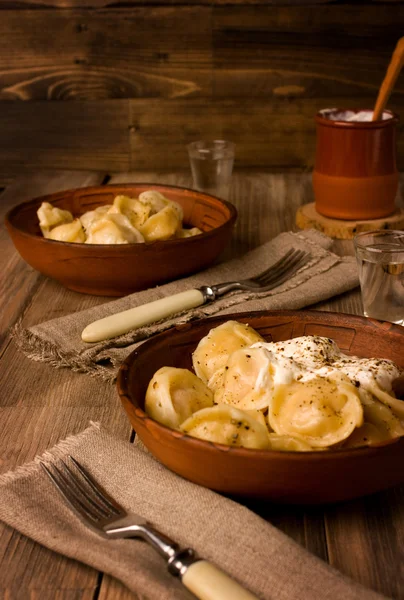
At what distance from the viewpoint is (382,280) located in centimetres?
130

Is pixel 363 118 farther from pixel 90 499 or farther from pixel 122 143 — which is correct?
pixel 90 499

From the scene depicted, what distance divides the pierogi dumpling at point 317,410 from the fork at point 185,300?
45 cm

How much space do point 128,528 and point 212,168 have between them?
4.47ft

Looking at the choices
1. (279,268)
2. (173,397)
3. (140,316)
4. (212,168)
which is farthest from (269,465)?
(212,168)

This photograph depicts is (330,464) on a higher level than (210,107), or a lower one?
higher

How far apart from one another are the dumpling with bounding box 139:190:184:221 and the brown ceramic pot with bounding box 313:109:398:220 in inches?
16.0

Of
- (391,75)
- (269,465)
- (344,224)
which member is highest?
(391,75)

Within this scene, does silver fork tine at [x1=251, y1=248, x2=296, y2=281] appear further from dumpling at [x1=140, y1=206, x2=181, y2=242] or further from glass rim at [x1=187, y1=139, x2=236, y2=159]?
glass rim at [x1=187, y1=139, x2=236, y2=159]

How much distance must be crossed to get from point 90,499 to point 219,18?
6.36 feet

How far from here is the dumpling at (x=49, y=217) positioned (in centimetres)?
160

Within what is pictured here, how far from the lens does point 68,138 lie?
8.67 feet

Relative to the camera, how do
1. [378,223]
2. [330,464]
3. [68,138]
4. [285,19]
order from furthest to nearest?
[68,138] < [285,19] < [378,223] < [330,464]

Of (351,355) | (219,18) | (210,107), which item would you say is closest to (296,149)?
(210,107)

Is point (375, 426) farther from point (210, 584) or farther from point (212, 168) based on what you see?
point (212, 168)
